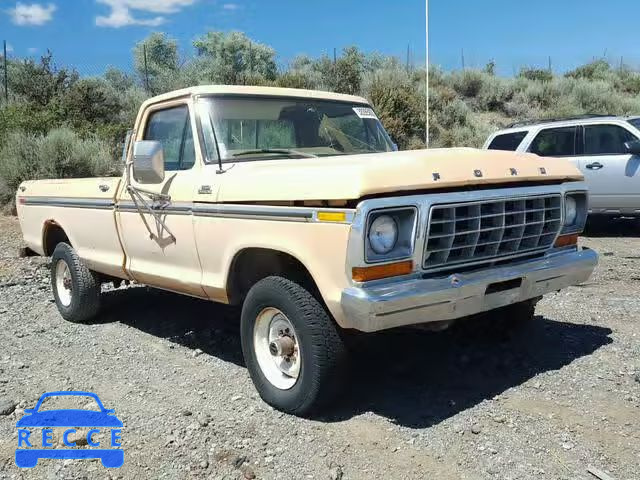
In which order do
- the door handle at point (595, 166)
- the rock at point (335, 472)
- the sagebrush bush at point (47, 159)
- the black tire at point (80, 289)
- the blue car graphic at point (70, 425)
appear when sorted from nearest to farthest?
the rock at point (335, 472), the blue car graphic at point (70, 425), the black tire at point (80, 289), the door handle at point (595, 166), the sagebrush bush at point (47, 159)

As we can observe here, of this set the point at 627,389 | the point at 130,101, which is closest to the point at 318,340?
the point at 627,389

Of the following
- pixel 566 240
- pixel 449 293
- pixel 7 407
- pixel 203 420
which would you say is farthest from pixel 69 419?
pixel 566 240

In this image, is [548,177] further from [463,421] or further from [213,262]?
[213,262]

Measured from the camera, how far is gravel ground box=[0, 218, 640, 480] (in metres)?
3.37

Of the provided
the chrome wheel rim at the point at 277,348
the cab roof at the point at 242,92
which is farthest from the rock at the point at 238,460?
the cab roof at the point at 242,92

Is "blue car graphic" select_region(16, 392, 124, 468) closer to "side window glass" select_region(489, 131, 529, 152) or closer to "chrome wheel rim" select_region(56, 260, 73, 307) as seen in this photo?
"chrome wheel rim" select_region(56, 260, 73, 307)

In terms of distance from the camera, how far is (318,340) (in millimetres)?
Answer: 3643

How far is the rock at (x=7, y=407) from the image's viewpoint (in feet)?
13.8

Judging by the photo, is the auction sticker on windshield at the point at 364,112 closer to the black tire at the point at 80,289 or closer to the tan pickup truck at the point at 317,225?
the tan pickup truck at the point at 317,225

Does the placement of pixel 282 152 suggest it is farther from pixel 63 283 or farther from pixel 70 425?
pixel 63 283

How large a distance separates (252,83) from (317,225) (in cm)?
1740

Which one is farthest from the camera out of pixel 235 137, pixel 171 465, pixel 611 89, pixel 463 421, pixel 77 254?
pixel 611 89

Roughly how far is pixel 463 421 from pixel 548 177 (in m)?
1.61

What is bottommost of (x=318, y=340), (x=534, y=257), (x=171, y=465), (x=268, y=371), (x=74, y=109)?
(x=171, y=465)
